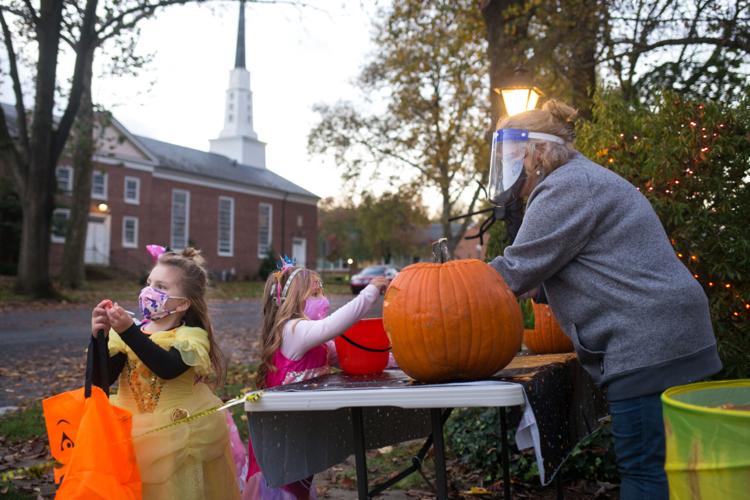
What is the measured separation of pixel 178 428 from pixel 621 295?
187 cm

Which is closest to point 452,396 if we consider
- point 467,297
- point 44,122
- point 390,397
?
point 390,397

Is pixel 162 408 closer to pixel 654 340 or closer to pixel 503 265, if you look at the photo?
pixel 503 265

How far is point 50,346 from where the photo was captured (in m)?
11.2

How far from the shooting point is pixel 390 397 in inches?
79.6

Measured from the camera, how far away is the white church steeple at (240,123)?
194 ft

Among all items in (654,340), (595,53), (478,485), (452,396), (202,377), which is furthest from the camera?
(595,53)

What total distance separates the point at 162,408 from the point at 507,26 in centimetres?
745

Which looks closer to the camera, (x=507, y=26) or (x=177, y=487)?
(x=177, y=487)

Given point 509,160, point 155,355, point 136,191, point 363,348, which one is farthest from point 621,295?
point 136,191

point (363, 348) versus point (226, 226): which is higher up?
point (226, 226)

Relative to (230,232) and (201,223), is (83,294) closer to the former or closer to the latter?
(201,223)

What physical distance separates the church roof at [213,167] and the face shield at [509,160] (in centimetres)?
4144

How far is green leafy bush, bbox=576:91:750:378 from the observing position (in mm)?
3658

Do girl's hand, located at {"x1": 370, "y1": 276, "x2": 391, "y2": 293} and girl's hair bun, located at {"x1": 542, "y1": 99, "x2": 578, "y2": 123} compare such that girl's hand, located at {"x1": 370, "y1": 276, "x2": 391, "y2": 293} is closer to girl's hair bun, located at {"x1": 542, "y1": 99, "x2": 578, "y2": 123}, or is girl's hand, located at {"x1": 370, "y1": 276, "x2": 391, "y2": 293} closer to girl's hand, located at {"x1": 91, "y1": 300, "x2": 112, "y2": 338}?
girl's hair bun, located at {"x1": 542, "y1": 99, "x2": 578, "y2": 123}
